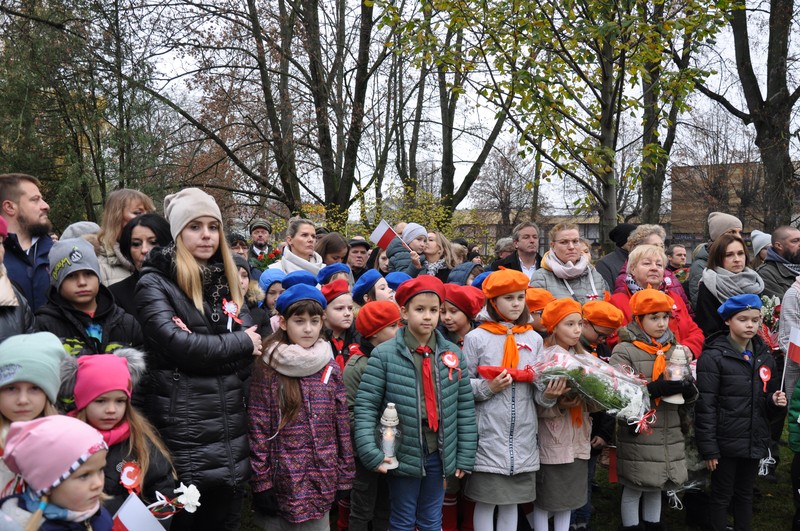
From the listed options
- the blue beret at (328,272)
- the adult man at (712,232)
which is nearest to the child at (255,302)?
the blue beret at (328,272)

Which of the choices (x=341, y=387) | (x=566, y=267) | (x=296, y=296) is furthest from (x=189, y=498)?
(x=566, y=267)

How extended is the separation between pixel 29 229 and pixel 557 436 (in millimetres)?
3826

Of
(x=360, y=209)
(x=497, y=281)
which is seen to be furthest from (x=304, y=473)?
(x=360, y=209)

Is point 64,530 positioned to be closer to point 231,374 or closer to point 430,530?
point 231,374

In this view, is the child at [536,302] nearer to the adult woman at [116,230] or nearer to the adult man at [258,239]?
the adult woman at [116,230]

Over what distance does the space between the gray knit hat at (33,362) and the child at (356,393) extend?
79.6 inches

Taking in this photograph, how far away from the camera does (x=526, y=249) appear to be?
6906 mm

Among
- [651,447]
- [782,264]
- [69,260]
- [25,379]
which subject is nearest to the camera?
[25,379]

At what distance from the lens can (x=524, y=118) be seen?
8695mm

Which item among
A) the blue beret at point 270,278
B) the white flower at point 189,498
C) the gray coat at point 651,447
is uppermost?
the blue beret at point 270,278

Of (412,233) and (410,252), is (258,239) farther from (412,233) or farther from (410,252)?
(410,252)

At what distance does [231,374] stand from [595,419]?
2.96 meters

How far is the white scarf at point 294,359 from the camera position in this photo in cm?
390

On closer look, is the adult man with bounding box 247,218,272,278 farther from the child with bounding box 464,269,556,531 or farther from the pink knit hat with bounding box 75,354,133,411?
the pink knit hat with bounding box 75,354,133,411
